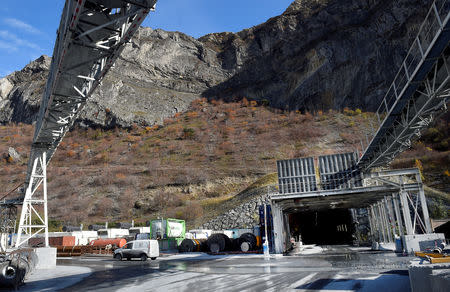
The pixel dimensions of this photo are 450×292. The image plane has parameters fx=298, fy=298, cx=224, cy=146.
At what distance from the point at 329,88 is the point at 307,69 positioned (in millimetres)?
Answer: 13195

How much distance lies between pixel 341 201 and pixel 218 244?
11.6 meters

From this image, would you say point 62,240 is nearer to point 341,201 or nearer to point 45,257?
point 45,257

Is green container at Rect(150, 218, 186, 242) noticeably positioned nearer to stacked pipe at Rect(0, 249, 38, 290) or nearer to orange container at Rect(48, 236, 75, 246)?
orange container at Rect(48, 236, 75, 246)

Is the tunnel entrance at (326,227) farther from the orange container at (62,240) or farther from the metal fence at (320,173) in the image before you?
the orange container at (62,240)

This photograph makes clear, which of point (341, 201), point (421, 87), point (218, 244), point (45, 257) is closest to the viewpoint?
point (421, 87)

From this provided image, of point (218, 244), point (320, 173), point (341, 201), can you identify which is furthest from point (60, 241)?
point (341, 201)

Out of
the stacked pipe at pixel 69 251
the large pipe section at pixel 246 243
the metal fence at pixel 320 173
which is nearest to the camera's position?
the large pipe section at pixel 246 243

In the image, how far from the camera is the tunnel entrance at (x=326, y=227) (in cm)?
4191

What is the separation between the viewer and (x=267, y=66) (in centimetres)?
12300

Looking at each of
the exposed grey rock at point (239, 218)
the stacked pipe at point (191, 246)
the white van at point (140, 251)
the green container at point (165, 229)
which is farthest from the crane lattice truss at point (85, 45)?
the exposed grey rock at point (239, 218)

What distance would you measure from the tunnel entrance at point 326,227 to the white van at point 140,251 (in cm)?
2396

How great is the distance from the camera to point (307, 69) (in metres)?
104

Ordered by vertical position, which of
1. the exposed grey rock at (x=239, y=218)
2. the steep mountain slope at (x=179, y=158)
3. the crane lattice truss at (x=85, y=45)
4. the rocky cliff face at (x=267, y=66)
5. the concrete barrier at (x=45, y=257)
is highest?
the rocky cliff face at (x=267, y=66)

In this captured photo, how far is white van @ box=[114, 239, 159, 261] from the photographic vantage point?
2211cm
